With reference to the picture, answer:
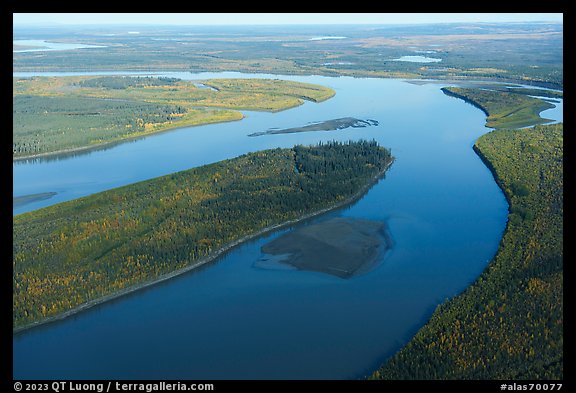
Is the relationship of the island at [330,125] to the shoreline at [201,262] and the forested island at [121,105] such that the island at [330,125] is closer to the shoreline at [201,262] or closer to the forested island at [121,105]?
the forested island at [121,105]

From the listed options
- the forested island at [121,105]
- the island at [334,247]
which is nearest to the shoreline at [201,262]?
the island at [334,247]

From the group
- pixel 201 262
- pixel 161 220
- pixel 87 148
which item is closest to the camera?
pixel 201 262

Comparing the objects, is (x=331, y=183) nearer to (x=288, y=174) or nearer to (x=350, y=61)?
(x=288, y=174)

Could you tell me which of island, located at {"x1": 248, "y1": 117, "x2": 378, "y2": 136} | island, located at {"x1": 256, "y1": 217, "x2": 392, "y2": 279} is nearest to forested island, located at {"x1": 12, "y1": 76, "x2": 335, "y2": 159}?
island, located at {"x1": 248, "y1": 117, "x2": 378, "y2": 136}

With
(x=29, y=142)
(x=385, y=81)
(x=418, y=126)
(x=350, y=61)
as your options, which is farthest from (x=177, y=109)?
(x=350, y=61)

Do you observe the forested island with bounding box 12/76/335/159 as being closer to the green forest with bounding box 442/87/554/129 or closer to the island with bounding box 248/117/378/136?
the island with bounding box 248/117/378/136

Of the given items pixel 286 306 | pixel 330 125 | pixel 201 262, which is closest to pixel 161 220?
pixel 201 262

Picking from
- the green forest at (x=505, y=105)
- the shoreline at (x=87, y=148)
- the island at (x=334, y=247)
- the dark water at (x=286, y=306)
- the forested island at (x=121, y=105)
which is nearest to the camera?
the dark water at (x=286, y=306)

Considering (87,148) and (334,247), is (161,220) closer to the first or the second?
(334,247)
